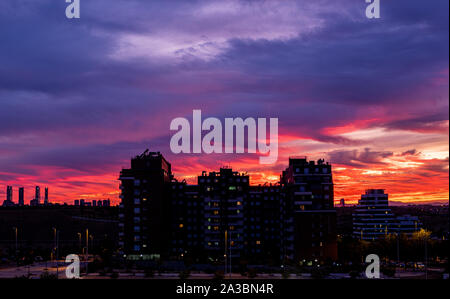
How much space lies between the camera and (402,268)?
99.7 metres

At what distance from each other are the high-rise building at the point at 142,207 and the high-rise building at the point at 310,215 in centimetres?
2951

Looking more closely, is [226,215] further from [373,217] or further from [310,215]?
[373,217]

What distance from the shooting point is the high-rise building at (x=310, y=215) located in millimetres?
100750

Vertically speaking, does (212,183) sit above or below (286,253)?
above

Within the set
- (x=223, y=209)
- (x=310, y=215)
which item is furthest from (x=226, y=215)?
(x=310, y=215)

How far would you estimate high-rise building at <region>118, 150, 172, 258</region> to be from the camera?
110 meters

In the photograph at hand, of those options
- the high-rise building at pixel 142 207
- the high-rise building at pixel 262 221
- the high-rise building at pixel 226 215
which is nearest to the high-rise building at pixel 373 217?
the high-rise building at pixel 262 221

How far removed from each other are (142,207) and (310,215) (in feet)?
126

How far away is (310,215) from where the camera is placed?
102438 millimetres

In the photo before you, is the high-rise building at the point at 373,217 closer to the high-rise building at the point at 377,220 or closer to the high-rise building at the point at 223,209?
the high-rise building at the point at 377,220

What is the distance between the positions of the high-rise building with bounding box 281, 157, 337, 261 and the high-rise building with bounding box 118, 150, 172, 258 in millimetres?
29514
